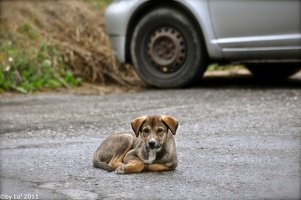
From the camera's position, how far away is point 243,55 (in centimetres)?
1002

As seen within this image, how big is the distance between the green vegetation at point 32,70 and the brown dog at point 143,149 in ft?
16.2

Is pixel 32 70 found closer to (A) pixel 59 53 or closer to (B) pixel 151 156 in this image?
(A) pixel 59 53

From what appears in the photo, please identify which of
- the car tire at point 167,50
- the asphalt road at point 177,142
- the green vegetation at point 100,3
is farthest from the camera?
the green vegetation at point 100,3

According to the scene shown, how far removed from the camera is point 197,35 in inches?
406

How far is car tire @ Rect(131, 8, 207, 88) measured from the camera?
1031 cm

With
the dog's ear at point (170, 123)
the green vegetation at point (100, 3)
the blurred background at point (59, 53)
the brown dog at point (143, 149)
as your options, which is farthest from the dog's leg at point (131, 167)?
the green vegetation at point (100, 3)

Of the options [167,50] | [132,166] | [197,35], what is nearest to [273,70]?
[197,35]

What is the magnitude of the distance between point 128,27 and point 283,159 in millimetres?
5008

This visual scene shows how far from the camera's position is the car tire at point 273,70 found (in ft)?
36.6

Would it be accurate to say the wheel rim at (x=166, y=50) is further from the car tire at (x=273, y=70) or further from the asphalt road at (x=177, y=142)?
the car tire at (x=273, y=70)

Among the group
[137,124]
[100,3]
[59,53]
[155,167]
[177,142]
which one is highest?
[100,3]

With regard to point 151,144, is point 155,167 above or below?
below

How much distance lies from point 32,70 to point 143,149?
219 inches

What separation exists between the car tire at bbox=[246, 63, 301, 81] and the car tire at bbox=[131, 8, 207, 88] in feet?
4.41
